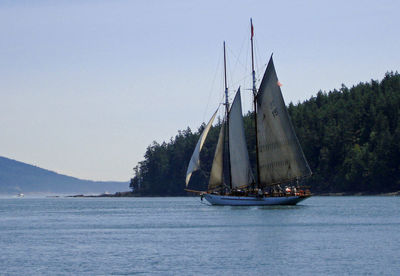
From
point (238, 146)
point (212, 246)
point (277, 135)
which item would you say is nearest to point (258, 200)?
point (238, 146)

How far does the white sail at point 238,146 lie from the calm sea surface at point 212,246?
14.5 meters

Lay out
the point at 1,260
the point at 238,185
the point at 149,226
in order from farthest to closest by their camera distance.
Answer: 1. the point at 238,185
2. the point at 149,226
3. the point at 1,260

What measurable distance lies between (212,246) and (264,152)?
4830cm

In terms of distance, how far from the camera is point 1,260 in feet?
197

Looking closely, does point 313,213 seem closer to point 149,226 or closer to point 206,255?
point 149,226

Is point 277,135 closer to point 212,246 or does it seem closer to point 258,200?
point 258,200

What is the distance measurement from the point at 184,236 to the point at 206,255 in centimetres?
1691

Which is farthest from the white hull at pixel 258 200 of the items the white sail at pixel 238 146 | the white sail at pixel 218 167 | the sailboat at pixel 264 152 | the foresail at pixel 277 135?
the foresail at pixel 277 135

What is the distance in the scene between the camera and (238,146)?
374 feet

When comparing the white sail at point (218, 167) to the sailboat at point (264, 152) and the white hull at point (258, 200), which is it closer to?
the sailboat at point (264, 152)

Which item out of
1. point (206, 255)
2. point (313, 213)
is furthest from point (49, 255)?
point (313, 213)

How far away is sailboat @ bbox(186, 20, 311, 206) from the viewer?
362ft

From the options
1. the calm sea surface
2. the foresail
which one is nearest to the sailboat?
the foresail

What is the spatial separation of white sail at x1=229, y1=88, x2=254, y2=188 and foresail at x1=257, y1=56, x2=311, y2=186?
9.03 ft
